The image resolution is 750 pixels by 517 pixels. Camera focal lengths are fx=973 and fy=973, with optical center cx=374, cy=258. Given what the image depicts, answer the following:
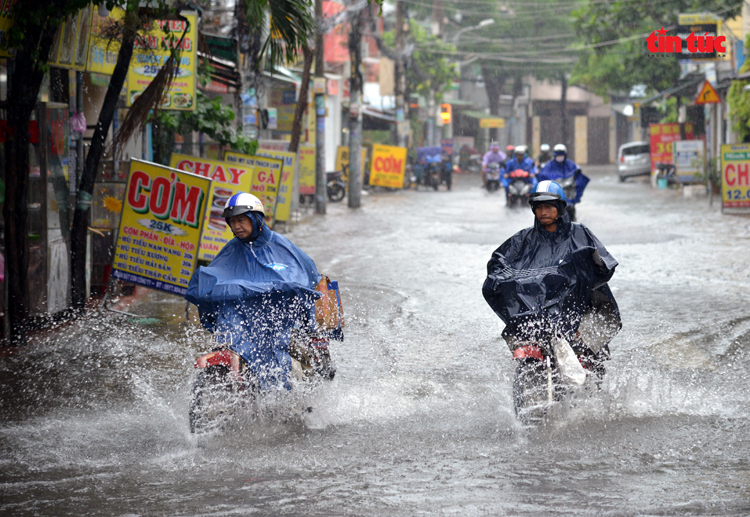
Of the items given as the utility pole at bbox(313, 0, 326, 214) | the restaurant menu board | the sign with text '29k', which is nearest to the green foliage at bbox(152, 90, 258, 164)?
the restaurant menu board

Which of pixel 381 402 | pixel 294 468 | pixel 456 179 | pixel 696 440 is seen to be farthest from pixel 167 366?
pixel 456 179

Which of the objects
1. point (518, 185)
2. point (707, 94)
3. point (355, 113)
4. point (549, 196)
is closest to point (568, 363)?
point (549, 196)

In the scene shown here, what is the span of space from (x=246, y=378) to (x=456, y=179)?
39992 millimetres

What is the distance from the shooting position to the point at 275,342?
5504 millimetres

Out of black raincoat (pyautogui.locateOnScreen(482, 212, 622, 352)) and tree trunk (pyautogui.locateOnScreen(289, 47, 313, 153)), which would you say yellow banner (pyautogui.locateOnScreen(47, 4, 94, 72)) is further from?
tree trunk (pyautogui.locateOnScreen(289, 47, 313, 153))

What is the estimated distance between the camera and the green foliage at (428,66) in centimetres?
4462

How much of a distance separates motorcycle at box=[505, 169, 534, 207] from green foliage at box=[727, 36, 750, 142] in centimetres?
494

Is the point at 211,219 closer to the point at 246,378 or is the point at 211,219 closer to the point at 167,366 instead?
the point at 167,366

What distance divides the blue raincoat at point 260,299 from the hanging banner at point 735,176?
14992mm

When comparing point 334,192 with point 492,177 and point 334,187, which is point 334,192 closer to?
A: point 334,187

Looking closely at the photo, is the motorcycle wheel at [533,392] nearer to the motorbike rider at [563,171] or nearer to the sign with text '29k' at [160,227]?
the sign with text '29k' at [160,227]

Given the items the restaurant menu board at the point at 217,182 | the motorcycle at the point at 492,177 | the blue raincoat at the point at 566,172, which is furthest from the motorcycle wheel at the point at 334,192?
the restaurant menu board at the point at 217,182

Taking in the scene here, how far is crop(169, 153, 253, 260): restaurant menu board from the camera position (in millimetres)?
11023

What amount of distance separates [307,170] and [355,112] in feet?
11.6
